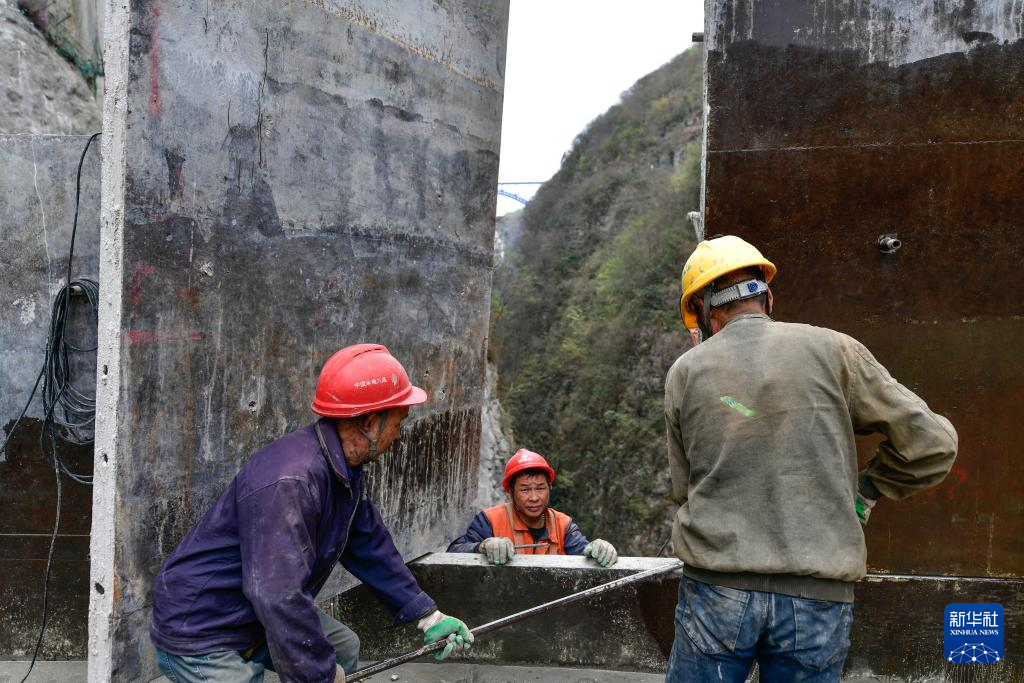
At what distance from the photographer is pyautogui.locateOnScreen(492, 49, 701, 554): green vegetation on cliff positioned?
21484 millimetres

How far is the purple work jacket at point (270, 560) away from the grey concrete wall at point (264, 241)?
0.37 meters

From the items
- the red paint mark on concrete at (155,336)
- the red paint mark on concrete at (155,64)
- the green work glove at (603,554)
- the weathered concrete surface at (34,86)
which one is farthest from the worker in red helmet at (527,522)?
the weathered concrete surface at (34,86)

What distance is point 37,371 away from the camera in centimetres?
420

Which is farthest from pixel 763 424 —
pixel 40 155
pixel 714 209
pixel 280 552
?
pixel 40 155

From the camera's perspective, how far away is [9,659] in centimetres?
427

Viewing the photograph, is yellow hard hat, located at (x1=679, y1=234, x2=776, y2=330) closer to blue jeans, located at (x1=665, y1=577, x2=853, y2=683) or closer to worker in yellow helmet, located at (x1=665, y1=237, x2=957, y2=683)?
worker in yellow helmet, located at (x1=665, y1=237, x2=957, y2=683)

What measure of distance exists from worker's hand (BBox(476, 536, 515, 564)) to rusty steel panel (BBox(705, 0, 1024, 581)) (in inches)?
75.1

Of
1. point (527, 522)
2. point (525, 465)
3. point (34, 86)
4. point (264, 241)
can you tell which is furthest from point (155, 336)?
point (34, 86)

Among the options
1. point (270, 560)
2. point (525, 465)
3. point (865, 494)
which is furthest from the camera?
point (525, 465)

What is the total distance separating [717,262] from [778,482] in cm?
73

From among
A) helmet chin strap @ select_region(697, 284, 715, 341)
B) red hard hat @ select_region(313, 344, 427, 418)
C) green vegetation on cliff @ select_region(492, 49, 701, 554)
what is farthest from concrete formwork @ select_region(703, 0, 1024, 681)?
green vegetation on cliff @ select_region(492, 49, 701, 554)

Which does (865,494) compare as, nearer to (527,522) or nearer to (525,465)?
(525,465)

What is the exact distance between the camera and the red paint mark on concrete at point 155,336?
8.89 ft

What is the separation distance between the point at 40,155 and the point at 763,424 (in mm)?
3789
